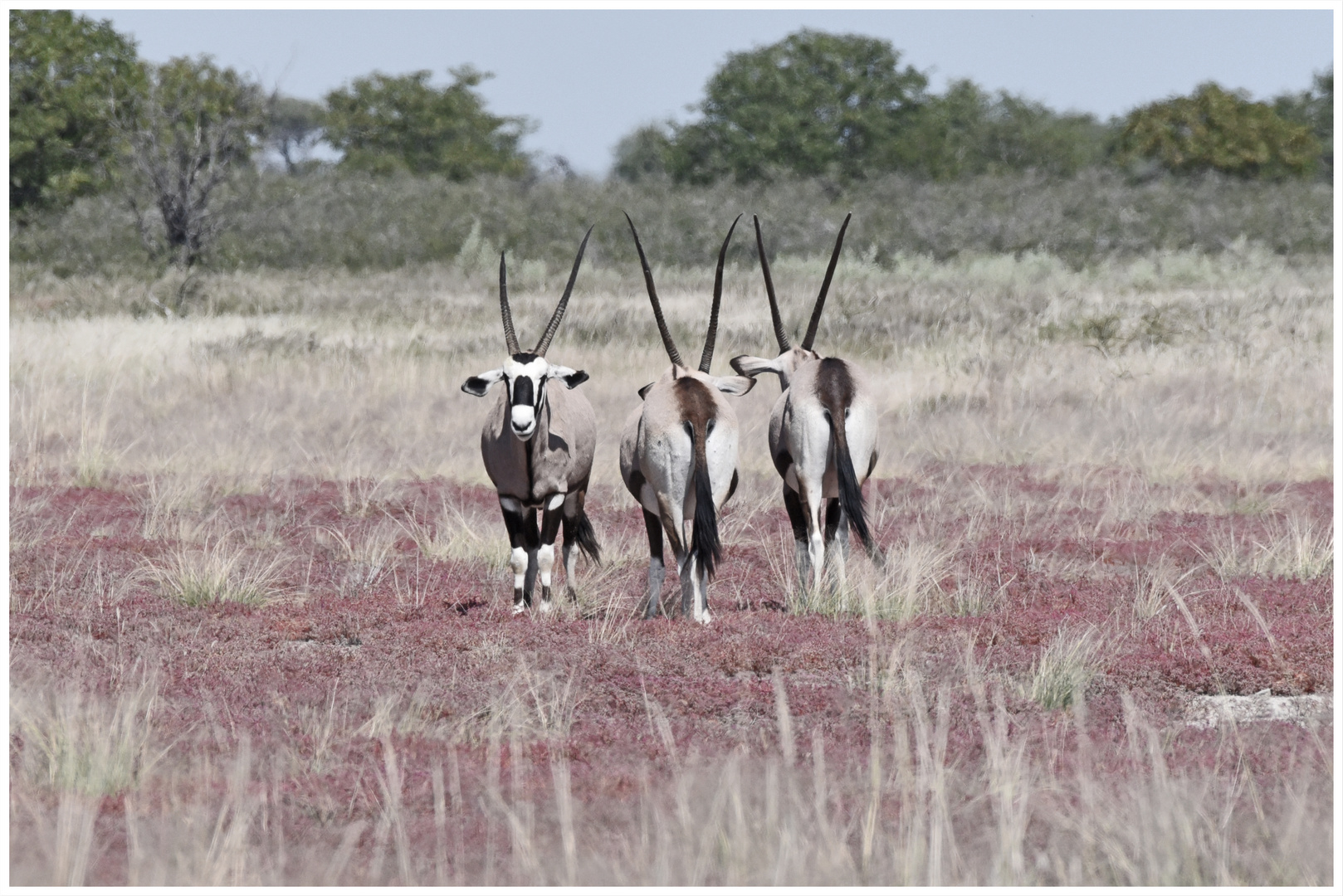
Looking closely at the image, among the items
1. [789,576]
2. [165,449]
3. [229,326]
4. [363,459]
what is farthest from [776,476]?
[229,326]

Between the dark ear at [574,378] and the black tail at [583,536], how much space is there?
0.85m

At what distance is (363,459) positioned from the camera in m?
15.0

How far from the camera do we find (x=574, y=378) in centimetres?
858

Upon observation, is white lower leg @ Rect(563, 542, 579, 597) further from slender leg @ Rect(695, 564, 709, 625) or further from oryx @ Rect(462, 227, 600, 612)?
slender leg @ Rect(695, 564, 709, 625)

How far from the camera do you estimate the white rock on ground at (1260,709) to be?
21.3ft

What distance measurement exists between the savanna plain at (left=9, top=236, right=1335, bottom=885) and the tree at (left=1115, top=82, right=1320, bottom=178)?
39.1 m

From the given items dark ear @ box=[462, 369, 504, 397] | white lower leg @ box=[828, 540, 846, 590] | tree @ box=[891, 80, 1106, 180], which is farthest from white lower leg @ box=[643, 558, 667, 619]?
tree @ box=[891, 80, 1106, 180]

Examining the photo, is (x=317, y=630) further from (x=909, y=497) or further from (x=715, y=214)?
(x=715, y=214)

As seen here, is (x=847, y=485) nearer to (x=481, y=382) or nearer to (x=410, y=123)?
(x=481, y=382)

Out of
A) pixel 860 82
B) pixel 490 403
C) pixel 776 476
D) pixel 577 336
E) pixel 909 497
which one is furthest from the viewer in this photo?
pixel 860 82

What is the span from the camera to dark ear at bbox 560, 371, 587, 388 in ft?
28.0

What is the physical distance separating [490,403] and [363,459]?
2.55 metres

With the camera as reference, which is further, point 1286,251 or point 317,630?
point 1286,251

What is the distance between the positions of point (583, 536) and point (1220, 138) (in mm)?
52159
